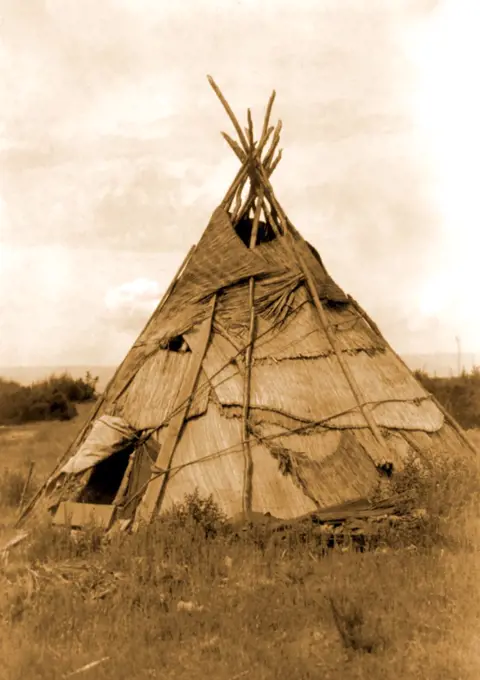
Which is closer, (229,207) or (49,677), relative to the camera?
(49,677)

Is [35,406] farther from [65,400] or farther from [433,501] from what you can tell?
[433,501]

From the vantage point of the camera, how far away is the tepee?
678 cm

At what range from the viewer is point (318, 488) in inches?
263

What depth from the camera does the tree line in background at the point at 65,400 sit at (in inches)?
642

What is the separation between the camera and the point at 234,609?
4.79 m

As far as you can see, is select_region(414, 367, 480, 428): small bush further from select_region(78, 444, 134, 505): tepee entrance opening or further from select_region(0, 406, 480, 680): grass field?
select_region(0, 406, 480, 680): grass field

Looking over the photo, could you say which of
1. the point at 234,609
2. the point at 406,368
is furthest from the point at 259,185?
the point at 234,609

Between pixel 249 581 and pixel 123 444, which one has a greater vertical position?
pixel 123 444

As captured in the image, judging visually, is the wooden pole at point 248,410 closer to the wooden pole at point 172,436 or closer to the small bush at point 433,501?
the wooden pole at point 172,436

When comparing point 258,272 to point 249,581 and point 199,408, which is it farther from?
point 249,581

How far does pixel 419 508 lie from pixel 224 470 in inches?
72.3

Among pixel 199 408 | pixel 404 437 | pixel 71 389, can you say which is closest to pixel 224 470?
pixel 199 408

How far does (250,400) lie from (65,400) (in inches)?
506

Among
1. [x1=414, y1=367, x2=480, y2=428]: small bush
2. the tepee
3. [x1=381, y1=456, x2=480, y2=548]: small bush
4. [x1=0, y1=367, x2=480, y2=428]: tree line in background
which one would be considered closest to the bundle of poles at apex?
A: the tepee
